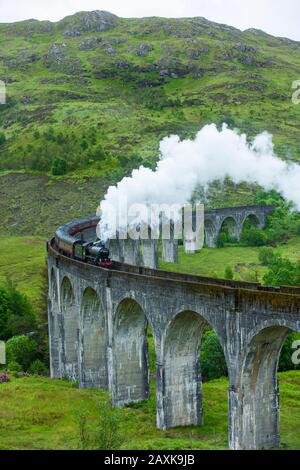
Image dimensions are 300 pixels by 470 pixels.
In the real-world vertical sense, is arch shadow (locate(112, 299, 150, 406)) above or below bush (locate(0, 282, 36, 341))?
above

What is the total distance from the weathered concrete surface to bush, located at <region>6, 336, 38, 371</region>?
18.5 ft

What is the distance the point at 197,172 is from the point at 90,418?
56097mm

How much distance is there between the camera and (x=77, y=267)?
49.2m

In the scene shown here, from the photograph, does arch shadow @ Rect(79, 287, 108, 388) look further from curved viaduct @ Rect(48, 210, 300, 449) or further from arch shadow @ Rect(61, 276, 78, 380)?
arch shadow @ Rect(61, 276, 78, 380)

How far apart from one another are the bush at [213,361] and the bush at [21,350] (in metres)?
17.9

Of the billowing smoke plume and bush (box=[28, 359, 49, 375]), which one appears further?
the billowing smoke plume

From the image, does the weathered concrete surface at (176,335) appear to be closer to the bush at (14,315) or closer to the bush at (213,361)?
the bush at (213,361)

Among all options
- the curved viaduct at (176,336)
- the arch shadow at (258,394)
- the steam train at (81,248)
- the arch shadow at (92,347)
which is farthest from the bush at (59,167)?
the arch shadow at (258,394)

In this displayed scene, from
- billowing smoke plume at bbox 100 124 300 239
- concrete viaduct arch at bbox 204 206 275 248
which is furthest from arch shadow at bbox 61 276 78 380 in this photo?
concrete viaduct arch at bbox 204 206 275 248

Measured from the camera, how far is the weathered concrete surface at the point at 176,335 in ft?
105

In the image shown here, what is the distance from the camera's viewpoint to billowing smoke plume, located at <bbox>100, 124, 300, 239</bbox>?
72.9 meters

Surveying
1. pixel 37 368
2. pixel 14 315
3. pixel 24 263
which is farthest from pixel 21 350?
pixel 24 263

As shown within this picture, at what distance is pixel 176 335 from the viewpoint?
1511 inches

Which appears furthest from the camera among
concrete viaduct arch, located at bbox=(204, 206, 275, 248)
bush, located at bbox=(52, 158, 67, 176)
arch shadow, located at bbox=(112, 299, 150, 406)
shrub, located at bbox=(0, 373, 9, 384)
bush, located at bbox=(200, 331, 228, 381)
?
bush, located at bbox=(52, 158, 67, 176)
